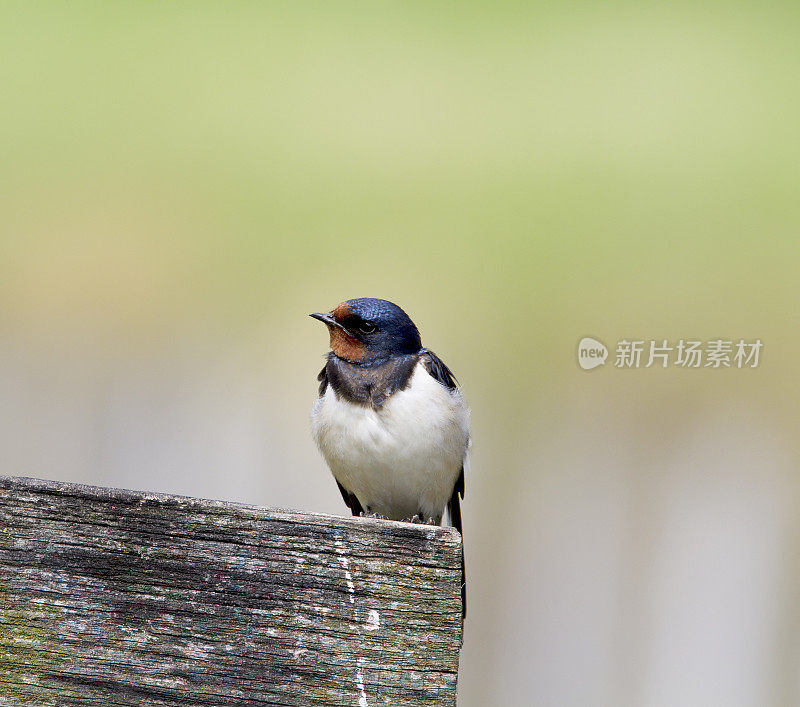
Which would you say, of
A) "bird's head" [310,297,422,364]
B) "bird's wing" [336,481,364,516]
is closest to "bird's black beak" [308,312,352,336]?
"bird's head" [310,297,422,364]

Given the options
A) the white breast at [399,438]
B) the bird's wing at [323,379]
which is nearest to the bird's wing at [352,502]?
the white breast at [399,438]

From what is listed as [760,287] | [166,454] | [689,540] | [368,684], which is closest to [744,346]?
[760,287]

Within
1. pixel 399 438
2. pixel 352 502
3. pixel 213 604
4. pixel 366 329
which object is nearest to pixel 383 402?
pixel 399 438

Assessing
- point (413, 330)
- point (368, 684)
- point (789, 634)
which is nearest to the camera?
point (368, 684)

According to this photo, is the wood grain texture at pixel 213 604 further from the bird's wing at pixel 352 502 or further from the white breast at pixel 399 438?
the bird's wing at pixel 352 502

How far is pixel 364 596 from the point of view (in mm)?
1375

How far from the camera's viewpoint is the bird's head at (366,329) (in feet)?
10.8

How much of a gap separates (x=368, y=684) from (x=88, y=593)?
0.38 meters

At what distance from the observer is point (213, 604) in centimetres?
136

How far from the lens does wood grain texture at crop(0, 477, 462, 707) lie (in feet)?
4.39

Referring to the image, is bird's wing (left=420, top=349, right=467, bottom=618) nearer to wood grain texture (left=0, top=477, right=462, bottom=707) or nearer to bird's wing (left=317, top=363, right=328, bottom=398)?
bird's wing (left=317, top=363, right=328, bottom=398)

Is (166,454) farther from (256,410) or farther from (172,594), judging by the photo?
(172,594)

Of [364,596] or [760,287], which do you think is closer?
[364,596]

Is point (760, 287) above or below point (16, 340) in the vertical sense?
above
